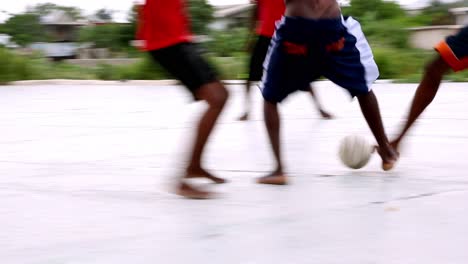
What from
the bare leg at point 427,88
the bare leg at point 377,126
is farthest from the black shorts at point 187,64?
the bare leg at point 427,88

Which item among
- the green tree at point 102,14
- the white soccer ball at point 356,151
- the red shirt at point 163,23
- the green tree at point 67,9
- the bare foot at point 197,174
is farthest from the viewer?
the green tree at point 67,9

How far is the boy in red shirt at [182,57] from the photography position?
4617mm

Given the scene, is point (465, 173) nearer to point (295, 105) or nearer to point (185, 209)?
point (185, 209)

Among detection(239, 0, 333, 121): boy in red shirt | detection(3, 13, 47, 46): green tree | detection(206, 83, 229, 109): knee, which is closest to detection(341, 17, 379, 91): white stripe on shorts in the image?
detection(206, 83, 229, 109): knee

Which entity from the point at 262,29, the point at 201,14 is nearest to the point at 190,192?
the point at 262,29

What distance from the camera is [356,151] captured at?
5.45 m

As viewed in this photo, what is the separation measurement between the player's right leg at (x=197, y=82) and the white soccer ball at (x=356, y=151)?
1.05m

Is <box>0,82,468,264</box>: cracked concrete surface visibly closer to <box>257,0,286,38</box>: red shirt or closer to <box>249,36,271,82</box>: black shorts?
<box>249,36,271,82</box>: black shorts

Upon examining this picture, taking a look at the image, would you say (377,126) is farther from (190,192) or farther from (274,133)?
(190,192)

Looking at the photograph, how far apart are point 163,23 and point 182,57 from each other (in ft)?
0.65

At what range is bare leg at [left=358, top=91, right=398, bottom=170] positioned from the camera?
17.5ft

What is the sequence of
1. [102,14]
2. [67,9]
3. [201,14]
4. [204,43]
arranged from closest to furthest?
[204,43] < [201,14] < [102,14] < [67,9]

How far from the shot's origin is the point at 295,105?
10680 mm

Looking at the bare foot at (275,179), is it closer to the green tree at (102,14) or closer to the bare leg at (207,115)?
the bare leg at (207,115)
